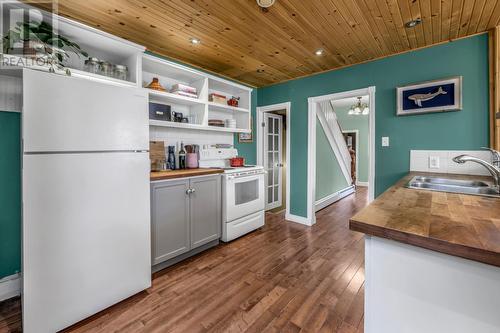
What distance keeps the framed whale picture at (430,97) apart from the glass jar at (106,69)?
3.16 m

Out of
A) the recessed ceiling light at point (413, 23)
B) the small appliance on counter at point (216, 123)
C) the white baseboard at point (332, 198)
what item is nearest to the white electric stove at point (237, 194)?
the small appliance on counter at point (216, 123)

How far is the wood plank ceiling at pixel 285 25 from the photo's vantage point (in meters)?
1.80

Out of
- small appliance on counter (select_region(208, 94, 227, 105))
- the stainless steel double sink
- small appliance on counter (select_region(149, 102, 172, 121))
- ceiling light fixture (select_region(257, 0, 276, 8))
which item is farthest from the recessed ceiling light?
small appliance on counter (select_region(149, 102, 172, 121))

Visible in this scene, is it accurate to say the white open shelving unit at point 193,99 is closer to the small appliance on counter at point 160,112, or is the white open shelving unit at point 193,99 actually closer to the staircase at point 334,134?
the small appliance on counter at point 160,112

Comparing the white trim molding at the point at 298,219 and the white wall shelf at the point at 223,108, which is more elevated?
the white wall shelf at the point at 223,108

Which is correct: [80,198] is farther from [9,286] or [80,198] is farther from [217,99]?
[217,99]

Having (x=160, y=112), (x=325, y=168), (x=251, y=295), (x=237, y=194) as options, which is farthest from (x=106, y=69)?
(x=325, y=168)

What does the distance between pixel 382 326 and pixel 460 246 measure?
1.53ft

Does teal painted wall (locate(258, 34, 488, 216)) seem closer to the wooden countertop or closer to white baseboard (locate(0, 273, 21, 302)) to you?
the wooden countertop

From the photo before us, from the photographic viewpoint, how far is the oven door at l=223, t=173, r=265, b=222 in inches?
112

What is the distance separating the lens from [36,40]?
1584mm

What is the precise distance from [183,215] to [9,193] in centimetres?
143

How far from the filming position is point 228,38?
2.34 meters

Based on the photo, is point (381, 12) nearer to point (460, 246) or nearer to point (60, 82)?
point (460, 246)
